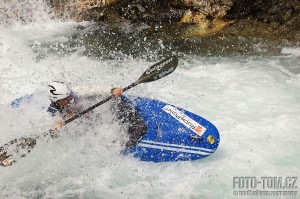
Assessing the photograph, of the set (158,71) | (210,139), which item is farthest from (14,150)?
(210,139)

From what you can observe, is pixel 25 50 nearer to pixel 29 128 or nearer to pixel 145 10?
pixel 145 10

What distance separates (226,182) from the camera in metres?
5.06

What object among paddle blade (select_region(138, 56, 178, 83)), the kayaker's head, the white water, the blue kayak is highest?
the kayaker's head

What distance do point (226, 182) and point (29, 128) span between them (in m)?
3.07

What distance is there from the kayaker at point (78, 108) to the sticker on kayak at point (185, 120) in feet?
1.61

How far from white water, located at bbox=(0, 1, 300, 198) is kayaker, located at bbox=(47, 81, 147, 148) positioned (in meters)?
0.18

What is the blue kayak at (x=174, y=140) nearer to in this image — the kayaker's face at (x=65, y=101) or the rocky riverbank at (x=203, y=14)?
the kayaker's face at (x=65, y=101)

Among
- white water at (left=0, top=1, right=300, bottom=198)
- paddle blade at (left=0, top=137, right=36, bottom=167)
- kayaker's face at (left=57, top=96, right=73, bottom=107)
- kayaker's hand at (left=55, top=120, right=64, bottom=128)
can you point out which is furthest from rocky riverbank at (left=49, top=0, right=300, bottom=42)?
paddle blade at (left=0, top=137, right=36, bottom=167)

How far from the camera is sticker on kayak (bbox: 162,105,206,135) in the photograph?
5.09 m

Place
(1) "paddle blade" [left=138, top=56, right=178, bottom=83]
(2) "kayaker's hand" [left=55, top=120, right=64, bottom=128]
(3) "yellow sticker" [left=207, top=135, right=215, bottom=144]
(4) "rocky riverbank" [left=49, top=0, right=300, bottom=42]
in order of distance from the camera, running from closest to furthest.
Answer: (2) "kayaker's hand" [left=55, top=120, right=64, bottom=128] < (3) "yellow sticker" [left=207, top=135, right=215, bottom=144] < (1) "paddle blade" [left=138, top=56, right=178, bottom=83] < (4) "rocky riverbank" [left=49, top=0, right=300, bottom=42]

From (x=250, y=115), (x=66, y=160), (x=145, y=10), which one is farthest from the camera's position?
(x=145, y=10)

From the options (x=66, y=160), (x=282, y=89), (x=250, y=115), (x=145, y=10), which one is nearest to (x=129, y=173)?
(x=66, y=160)

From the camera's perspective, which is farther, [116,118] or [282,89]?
[282,89]

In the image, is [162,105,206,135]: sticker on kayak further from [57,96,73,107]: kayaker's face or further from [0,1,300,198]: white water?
[57,96,73,107]: kayaker's face
